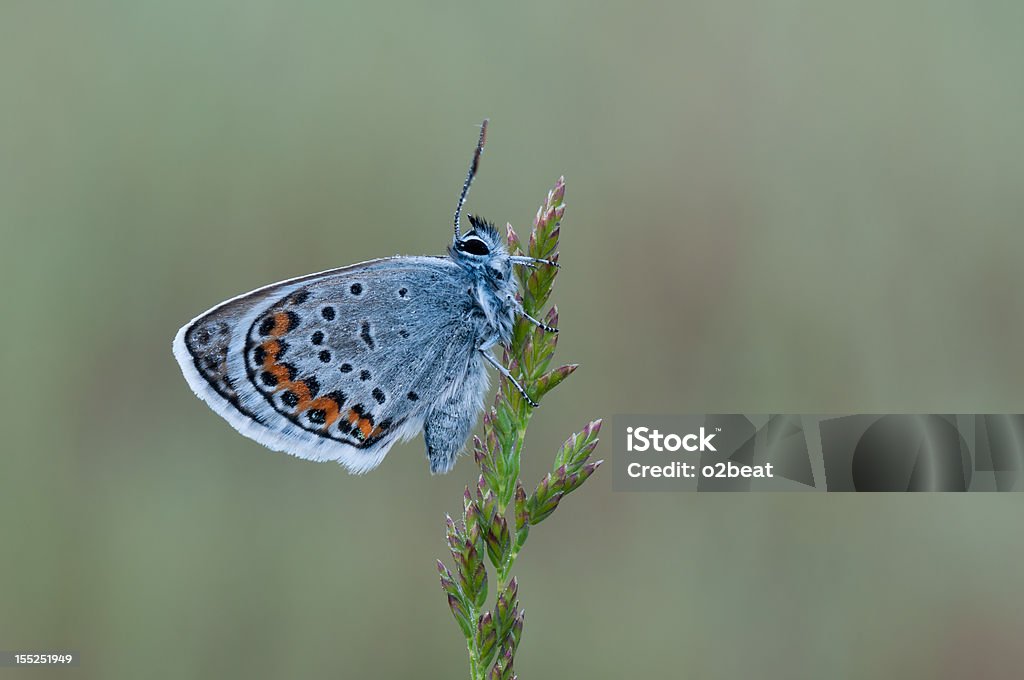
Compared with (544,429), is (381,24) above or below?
above

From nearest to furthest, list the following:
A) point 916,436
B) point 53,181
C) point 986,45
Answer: point 916,436 < point 53,181 < point 986,45

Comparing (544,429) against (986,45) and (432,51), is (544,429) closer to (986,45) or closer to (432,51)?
(432,51)

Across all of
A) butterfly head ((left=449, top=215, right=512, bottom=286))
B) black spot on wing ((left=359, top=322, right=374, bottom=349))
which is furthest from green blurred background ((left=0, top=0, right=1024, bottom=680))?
butterfly head ((left=449, top=215, right=512, bottom=286))

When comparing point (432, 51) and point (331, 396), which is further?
point (432, 51)

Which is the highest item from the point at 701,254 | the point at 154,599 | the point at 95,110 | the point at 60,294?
the point at 95,110

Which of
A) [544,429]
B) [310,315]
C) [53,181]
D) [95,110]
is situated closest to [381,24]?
[95,110]

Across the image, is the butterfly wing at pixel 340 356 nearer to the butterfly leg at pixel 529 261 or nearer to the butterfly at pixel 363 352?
the butterfly at pixel 363 352

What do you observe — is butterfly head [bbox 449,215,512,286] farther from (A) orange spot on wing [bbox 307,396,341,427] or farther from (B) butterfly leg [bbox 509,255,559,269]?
(A) orange spot on wing [bbox 307,396,341,427]

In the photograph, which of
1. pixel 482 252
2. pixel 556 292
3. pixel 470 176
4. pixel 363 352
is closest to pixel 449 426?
pixel 363 352

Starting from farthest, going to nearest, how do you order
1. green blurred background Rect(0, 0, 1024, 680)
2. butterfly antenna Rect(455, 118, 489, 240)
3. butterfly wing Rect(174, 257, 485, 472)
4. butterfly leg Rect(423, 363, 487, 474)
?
green blurred background Rect(0, 0, 1024, 680) → butterfly leg Rect(423, 363, 487, 474) → butterfly wing Rect(174, 257, 485, 472) → butterfly antenna Rect(455, 118, 489, 240)
